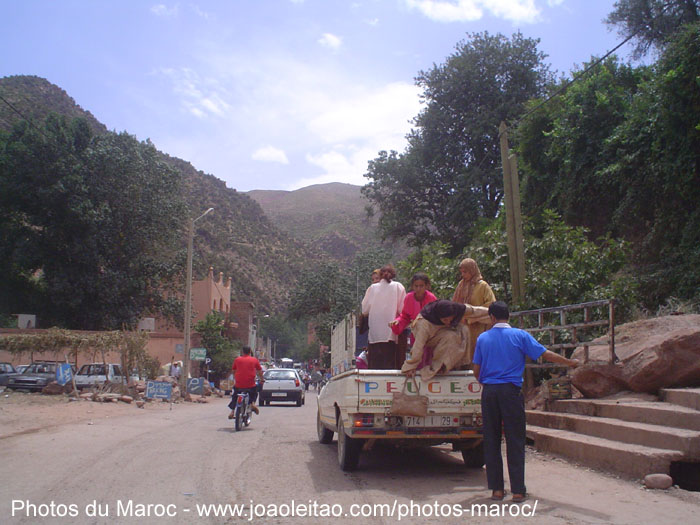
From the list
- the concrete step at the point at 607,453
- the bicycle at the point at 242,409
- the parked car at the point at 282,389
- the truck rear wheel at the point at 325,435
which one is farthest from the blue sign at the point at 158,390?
the concrete step at the point at 607,453

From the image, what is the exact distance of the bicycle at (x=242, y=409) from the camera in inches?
505

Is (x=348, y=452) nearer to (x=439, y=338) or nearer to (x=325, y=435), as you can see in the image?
(x=439, y=338)

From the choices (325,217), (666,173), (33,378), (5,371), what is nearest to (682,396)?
(666,173)

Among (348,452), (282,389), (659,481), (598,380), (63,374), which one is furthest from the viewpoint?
(282,389)

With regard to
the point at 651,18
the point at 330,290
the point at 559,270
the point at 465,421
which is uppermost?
the point at 651,18

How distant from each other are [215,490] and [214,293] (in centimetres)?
5148

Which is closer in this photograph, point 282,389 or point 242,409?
point 242,409

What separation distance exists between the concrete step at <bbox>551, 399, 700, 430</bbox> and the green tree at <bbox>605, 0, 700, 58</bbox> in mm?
19809

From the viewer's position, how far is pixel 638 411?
307 inches

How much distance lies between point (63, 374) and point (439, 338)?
61.5ft

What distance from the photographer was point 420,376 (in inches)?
278

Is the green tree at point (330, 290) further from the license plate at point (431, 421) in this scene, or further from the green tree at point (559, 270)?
the license plate at point (431, 421)

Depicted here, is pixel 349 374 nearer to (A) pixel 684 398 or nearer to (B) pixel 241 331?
(A) pixel 684 398

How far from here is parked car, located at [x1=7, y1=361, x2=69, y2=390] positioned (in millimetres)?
23078
